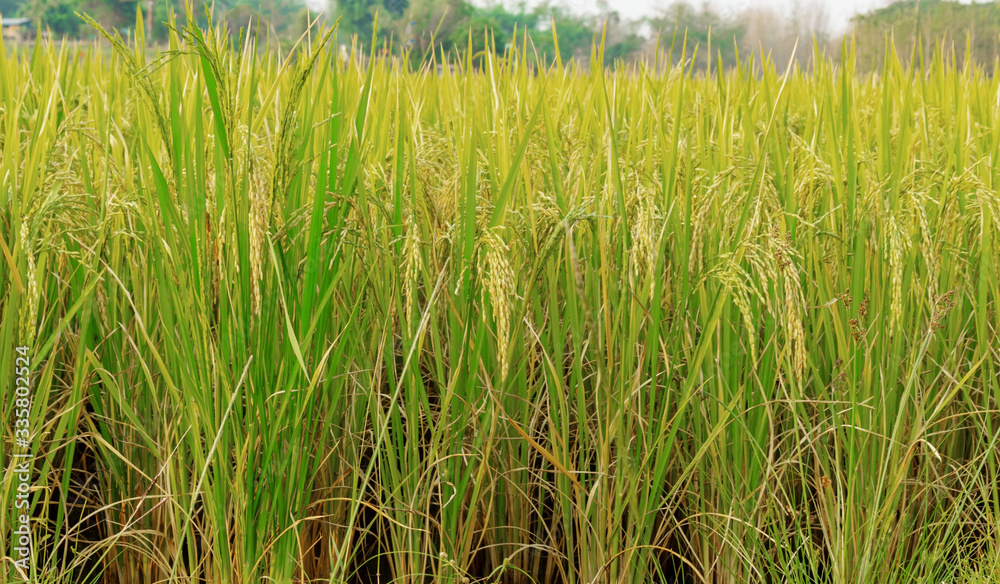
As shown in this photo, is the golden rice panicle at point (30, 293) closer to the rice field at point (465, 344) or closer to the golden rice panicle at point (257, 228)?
the rice field at point (465, 344)

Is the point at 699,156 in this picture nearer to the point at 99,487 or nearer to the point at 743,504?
the point at 743,504

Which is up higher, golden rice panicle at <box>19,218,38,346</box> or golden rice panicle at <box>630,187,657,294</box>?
golden rice panicle at <box>630,187,657,294</box>

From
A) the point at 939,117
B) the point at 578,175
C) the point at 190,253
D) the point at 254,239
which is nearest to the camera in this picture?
the point at 254,239

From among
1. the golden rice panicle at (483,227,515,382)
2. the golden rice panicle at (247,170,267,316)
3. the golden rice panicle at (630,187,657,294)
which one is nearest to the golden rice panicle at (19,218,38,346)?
the golden rice panicle at (247,170,267,316)

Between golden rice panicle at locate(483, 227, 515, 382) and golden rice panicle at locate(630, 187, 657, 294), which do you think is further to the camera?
golden rice panicle at locate(630, 187, 657, 294)

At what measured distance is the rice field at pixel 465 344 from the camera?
1.14 m

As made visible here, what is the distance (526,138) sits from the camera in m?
1.23

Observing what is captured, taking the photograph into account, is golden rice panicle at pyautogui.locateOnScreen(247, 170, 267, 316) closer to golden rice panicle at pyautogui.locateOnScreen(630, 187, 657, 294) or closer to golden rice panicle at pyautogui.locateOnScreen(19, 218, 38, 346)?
golden rice panicle at pyautogui.locateOnScreen(19, 218, 38, 346)

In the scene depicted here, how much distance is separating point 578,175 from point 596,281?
36 cm

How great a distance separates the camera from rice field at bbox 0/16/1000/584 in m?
1.14

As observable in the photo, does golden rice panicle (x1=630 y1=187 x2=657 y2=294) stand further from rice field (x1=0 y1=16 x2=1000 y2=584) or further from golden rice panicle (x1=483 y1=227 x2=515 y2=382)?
golden rice panicle (x1=483 y1=227 x2=515 y2=382)

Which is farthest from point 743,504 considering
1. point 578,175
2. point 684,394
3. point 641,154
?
point 641,154

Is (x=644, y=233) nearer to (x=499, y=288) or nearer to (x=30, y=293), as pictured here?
(x=499, y=288)

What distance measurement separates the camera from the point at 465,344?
4.13 ft
